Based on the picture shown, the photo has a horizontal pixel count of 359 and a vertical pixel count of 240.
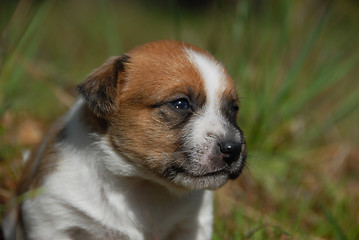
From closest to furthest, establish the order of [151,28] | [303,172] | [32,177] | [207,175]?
[207,175] < [32,177] < [303,172] < [151,28]

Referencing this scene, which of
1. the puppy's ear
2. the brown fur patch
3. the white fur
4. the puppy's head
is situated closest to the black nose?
the puppy's head

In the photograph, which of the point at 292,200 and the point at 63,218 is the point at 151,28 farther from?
the point at 63,218

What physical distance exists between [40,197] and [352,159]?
4.93 meters

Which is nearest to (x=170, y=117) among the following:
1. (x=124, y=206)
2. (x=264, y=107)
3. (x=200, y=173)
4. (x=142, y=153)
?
(x=142, y=153)

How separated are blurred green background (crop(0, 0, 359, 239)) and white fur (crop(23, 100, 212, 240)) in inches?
19.8

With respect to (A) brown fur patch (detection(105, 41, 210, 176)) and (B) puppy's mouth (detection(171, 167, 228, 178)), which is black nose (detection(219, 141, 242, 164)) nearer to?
(B) puppy's mouth (detection(171, 167, 228, 178))

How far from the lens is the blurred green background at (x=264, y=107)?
4.73 metres

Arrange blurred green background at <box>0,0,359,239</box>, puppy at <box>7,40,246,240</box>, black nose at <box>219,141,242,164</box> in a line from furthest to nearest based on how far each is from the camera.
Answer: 1. blurred green background at <box>0,0,359,239</box>
2. puppy at <box>7,40,246,240</box>
3. black nose at <box>219,141,242,164</box>

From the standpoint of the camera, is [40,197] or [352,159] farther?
[352,159]

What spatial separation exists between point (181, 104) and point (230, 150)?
20.5 inches

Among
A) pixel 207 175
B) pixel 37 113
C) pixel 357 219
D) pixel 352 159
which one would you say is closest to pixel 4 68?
pixel 37 113

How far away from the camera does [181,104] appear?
3402 millimetres

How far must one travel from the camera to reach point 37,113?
6.11 meters

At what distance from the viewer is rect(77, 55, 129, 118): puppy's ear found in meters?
3.36
